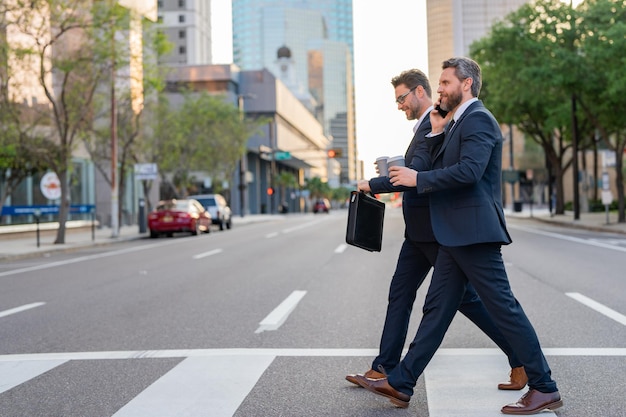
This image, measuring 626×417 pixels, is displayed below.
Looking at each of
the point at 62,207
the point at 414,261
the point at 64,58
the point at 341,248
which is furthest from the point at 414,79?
the point at 62,207

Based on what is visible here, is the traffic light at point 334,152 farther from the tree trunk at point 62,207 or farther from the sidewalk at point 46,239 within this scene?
the tree trunk at point 62,207

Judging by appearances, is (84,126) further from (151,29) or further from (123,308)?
(123,308)

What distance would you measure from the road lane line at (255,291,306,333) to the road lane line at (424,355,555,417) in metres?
2.06

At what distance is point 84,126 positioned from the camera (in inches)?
1000

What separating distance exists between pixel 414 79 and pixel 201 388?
2.35 m

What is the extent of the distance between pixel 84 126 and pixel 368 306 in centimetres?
1917

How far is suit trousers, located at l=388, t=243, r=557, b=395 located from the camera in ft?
13.2

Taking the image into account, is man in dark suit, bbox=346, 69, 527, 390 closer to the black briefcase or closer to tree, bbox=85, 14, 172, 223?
the black briefcase

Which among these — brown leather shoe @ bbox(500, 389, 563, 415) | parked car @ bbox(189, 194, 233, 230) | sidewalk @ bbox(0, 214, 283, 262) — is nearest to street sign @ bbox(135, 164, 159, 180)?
sidewalk @ bbox(0, 214, 283, 262)

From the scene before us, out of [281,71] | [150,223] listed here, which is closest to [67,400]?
[150,223]

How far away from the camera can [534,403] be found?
3.99 meters

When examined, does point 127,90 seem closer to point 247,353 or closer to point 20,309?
point 20,309

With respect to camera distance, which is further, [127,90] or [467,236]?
[127,90]

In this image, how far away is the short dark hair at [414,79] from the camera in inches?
183
